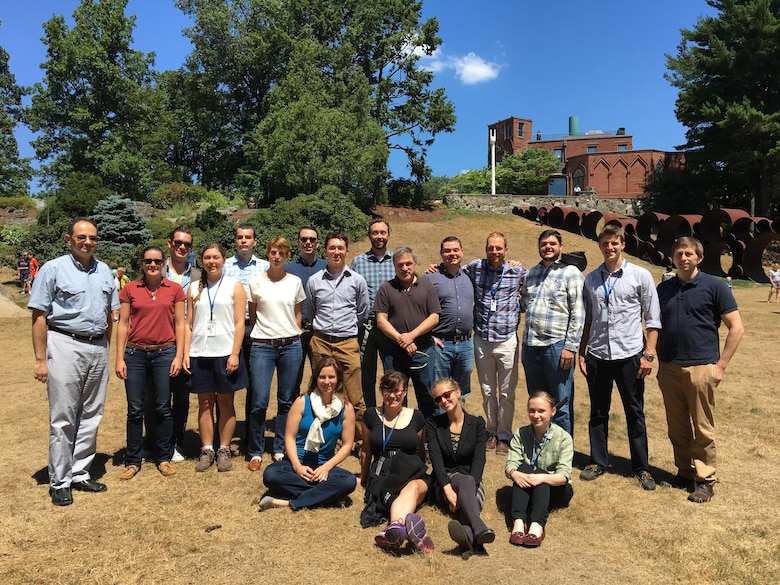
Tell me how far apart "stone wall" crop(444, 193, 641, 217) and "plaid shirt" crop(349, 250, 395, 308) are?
2575 cm

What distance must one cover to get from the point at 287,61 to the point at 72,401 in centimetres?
3351

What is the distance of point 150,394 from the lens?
13.6ft

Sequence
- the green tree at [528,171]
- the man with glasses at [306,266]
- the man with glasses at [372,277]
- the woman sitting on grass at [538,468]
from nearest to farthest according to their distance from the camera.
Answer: the woman sitting on grass at [538,468] → the man with glasses at [306,266] → the man with glasses at [372,277] → the green tree at [528,171]

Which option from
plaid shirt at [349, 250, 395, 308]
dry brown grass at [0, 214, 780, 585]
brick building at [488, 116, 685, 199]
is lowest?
dry brown grass at [0, 214, 780, 585]

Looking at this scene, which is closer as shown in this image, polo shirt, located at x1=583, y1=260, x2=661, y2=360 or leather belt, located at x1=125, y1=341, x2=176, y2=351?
polo shirt, located at x1=583, y1=260, x2=661, y2=360

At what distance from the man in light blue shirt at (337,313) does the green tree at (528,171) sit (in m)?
45.7

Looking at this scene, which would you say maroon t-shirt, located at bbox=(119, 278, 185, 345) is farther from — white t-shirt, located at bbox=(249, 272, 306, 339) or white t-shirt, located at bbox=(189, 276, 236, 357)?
white t-shirt, located at bbox=(249, 272, 306, 339)

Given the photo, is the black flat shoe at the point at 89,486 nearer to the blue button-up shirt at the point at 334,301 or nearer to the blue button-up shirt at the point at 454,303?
the blue button-up shirt at the point at 334,301

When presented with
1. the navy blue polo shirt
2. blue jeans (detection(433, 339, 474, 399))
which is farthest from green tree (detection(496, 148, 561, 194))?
the navy blue polo shirt

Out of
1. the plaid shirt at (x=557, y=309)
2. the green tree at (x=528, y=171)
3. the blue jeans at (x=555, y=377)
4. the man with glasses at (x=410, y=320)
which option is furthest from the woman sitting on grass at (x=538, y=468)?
the green tree at (x=528, y=171)

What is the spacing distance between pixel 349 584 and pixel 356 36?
3274cm

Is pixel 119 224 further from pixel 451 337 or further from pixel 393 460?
pixel 393 460

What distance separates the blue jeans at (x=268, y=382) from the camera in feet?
13.5

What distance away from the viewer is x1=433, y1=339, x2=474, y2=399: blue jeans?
4172mm
